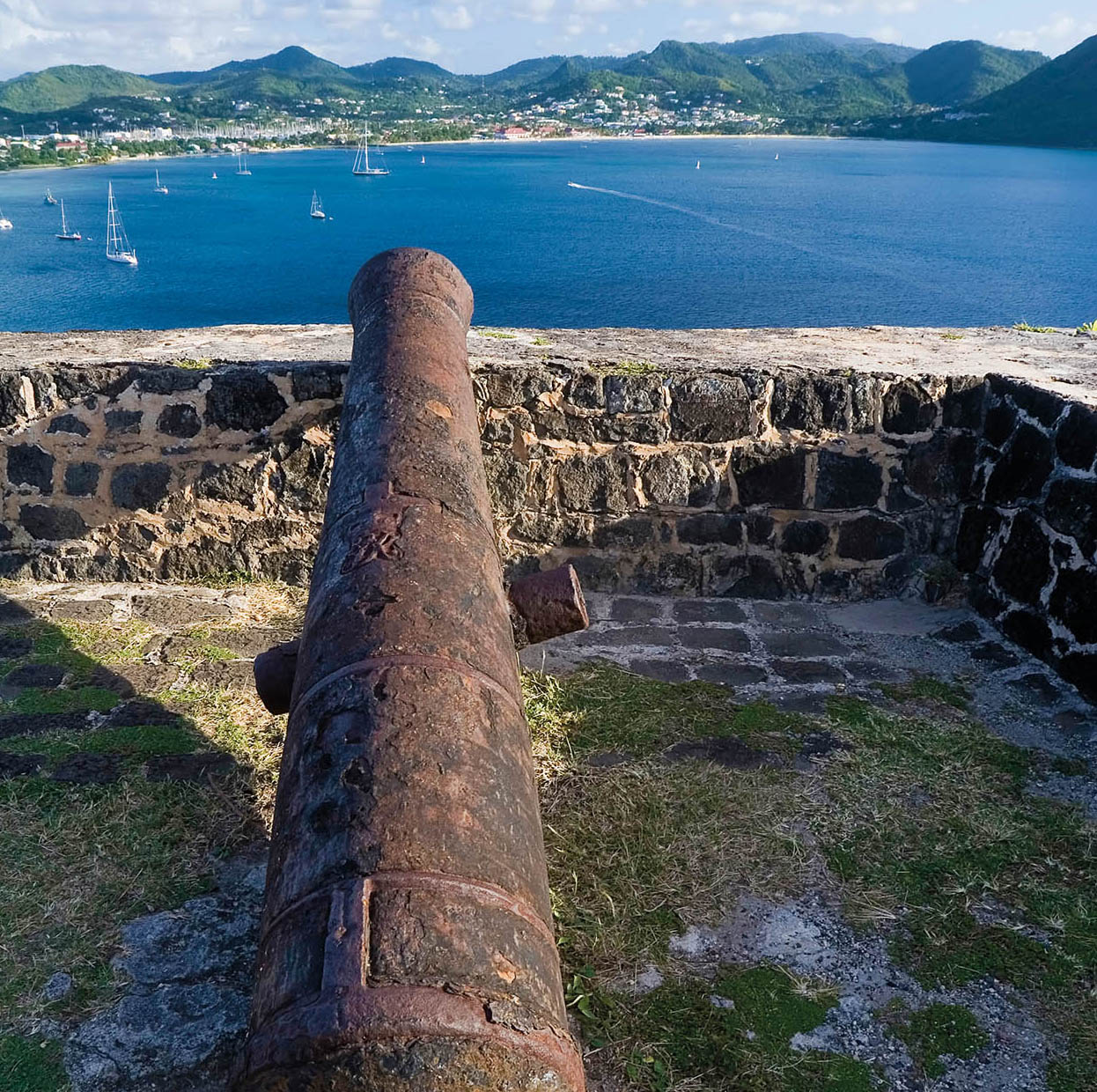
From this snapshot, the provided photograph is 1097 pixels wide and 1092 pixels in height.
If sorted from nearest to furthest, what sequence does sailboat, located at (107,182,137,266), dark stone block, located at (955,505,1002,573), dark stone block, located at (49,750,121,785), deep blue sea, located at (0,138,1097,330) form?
dark stone block, located at (49,750,121,785) → dark stone block, located at (955,505,1002,573) → deep blue sea, located at (0,138,1097,330) → sailboat, located at (107,182,137,266)

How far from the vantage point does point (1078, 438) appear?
4410mm

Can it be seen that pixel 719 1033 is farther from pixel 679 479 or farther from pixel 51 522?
pixel 51 522

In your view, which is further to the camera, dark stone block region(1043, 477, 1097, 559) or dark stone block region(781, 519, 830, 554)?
dark stone block region(781, 519, 830, 554)

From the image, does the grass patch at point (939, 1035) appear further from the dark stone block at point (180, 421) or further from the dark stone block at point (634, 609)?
the dark stone block at point (180, 421)

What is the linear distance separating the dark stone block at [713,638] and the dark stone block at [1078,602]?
1349 millimetres

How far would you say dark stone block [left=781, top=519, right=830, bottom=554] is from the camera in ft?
17.4

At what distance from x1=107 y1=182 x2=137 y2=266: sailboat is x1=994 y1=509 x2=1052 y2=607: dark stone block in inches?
2502

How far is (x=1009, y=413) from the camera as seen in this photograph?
4918 mm

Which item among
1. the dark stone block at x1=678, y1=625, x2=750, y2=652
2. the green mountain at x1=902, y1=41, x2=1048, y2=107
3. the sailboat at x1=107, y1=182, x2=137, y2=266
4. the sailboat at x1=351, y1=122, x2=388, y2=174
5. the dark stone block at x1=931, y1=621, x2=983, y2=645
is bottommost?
the sailboat at x1=107, y1=182, x2=137, y2=266

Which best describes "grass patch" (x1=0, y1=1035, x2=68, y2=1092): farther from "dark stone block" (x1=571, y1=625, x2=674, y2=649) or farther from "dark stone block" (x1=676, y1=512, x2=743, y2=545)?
"dark stone block" (x1=676, y1=512, x2=743, y2=545)

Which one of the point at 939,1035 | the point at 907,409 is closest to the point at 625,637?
the point at 907,409

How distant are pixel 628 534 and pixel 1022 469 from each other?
190 centimetres

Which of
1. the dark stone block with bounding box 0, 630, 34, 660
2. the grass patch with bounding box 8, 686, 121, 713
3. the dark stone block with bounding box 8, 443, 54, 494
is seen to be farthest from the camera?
the dark stone block with bounding box 8, 443, 54, 494

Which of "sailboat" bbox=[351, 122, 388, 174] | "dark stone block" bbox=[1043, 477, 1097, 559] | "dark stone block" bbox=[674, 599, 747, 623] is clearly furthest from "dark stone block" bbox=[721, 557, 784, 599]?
"sailboat" bbox=[351, 122, 388, 174]
